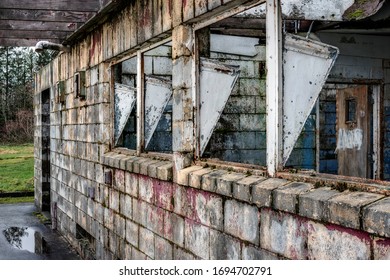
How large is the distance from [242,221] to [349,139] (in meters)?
5.40

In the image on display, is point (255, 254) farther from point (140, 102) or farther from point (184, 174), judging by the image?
point (140, 102)

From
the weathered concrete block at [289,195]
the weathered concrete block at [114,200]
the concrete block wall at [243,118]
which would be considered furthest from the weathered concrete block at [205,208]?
the concrete block wall at [243,118]

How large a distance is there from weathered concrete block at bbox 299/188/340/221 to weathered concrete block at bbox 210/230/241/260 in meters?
0.94

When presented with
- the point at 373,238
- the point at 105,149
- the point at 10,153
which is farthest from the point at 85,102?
the point at 10,153

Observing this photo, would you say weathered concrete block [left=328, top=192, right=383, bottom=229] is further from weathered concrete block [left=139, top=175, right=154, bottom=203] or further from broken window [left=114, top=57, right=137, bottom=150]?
broken window [left=114, top=57, right=137, bottom=150]

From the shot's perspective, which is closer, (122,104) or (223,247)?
(223,247)

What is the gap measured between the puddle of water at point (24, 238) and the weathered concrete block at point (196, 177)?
18.6ft

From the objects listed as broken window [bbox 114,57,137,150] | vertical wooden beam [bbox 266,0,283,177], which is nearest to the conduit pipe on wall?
broken window [bbox 114,57,137,150]

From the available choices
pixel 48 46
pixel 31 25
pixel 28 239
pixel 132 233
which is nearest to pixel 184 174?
pixel 132 233

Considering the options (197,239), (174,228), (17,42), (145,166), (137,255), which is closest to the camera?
(197,239)

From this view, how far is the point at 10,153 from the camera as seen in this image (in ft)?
89.8

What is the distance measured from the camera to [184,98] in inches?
193

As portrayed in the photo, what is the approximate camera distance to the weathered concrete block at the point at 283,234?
3.31 meters

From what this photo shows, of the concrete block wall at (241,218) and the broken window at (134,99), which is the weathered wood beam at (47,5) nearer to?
the broken window at (134,99)
